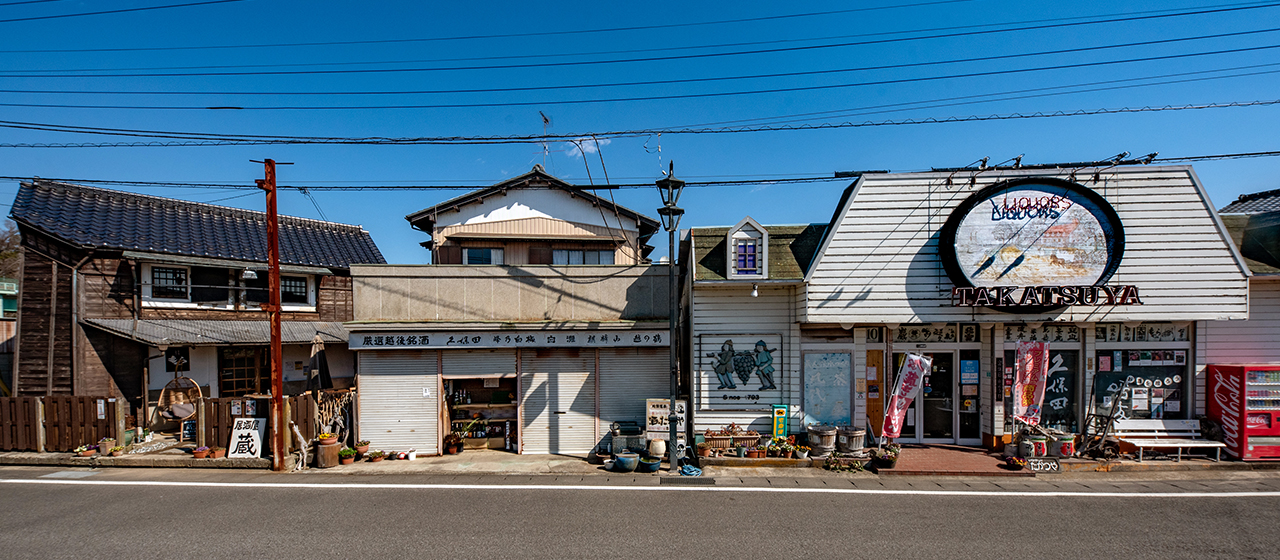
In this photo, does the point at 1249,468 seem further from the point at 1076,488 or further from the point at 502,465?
the point at 502,465

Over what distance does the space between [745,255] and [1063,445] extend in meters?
8.22

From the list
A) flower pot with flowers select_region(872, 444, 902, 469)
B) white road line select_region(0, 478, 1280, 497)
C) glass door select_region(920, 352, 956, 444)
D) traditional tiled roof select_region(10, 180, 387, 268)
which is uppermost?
traditional tiled roof select_region(10, 180, 387, 268)

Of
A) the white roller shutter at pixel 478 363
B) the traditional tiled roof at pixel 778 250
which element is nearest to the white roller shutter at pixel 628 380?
the white roller shutter at pixel 478 363

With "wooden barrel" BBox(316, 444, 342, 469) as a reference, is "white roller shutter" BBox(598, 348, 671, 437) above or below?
above

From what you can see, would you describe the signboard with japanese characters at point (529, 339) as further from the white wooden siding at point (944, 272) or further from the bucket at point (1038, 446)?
the bucket at point (1038, 446)

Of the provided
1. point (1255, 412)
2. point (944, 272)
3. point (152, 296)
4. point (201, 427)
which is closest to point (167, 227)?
point (152, 296)

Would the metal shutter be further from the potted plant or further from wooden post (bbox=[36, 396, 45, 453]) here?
wooden post (bbox=[36, 396, 45, 453])

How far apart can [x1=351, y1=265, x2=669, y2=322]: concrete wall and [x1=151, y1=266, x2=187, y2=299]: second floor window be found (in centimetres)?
712

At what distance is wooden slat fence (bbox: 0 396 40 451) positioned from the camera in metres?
12.7

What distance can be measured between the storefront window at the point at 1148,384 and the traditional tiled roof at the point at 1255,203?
8.04 m

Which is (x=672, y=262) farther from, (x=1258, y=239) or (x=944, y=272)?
(x=1258, y=239)

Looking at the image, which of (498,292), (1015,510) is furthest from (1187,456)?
(498,292)

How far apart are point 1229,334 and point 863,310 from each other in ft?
28.8

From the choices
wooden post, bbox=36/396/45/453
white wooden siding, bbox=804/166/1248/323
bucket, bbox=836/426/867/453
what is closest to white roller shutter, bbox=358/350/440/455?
wooden post, bbox=36/396/45/453
